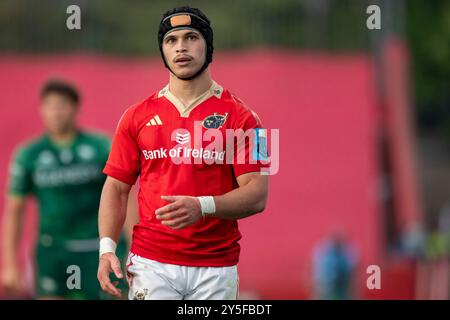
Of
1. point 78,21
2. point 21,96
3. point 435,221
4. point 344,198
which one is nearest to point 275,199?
point 344,198

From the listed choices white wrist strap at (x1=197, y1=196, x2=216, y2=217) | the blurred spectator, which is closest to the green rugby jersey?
white wrist strap at (x1=197, y1=196, x2=216, y2=217)

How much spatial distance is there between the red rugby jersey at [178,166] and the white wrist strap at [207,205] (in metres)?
0.18

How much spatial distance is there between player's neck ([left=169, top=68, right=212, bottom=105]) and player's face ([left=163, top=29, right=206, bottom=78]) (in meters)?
0.10

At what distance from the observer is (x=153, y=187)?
19.2 ft

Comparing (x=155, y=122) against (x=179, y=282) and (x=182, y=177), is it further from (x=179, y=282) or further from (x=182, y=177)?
(x=179, y=282)

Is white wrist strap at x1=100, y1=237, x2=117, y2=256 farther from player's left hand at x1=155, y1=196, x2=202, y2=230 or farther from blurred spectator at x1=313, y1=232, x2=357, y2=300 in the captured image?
blurred spectator at x1=313, y1=232, x2=357, y2=300

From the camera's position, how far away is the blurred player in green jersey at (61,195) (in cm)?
940

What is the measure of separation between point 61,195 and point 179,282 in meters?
3.78

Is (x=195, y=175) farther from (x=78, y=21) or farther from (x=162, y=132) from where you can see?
(x=78, y=21)

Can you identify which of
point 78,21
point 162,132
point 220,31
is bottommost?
point 162,132

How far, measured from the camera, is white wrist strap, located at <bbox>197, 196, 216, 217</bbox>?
5.59 m

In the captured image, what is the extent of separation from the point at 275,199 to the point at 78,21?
15623 mm

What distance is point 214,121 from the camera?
582 cm

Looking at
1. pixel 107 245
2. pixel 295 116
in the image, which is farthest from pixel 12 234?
pixel 295 116
